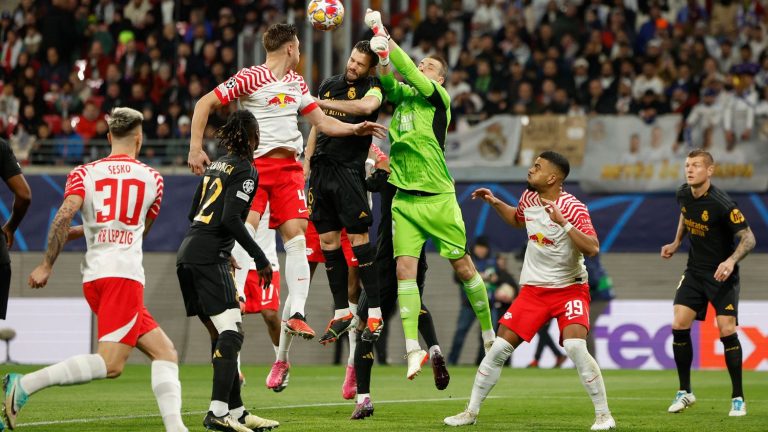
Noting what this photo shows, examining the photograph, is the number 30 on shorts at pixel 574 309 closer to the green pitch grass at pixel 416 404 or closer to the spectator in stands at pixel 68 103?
the green pitch grass at pixel 416 404

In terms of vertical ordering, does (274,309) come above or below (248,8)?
below

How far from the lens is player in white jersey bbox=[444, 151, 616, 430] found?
8.98 m

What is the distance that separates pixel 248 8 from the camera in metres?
24.1

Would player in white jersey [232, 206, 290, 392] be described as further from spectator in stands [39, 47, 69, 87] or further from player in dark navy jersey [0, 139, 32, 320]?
spectator in stands [39, 47, 69, 87]

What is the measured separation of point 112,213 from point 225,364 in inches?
51.8

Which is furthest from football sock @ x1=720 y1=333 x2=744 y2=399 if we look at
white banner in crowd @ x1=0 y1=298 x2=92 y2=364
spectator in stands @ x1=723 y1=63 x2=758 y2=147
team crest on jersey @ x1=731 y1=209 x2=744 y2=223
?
white banner in crowd @ x1=0 y1=298 x2=92 y2=364

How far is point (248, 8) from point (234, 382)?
16755 mm

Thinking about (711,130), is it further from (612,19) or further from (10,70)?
(10,70)

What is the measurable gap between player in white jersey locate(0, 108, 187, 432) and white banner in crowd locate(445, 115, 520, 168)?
489 inches

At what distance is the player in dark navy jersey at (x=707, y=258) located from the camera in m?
11.5

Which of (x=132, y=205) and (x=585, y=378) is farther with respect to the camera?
(x=585, y=378)

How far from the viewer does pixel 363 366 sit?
383 inches

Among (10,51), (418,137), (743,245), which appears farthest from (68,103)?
(743,245)

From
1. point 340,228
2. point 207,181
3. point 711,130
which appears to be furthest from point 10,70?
point 207,181
